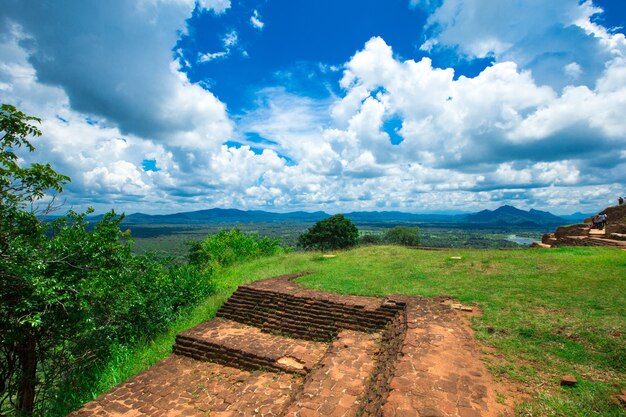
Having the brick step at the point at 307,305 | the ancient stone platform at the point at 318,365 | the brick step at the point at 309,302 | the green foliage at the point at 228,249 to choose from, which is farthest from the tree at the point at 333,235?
the ancient stone platform at the point at 318,365

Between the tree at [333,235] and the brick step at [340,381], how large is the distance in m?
26.3

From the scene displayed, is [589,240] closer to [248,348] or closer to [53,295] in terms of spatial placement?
[248,348]

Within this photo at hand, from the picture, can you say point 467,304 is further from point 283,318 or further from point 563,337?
point 283,318

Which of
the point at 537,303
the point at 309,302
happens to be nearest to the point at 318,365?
the point at 309,302

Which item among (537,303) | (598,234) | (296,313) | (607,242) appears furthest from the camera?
(598,234)

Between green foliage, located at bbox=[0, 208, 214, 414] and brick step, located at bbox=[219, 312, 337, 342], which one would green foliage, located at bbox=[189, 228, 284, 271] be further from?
brick step, located at bbox=[219, 312, 337, 342]

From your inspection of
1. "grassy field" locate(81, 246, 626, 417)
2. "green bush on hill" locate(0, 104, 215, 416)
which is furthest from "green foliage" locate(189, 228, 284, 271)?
"green bush on hill" locate(0, 104, 215, 416)

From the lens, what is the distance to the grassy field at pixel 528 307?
430cm

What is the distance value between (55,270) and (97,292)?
1.22m

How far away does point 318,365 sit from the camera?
6250 millimetres

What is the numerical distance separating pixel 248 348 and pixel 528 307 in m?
6.80

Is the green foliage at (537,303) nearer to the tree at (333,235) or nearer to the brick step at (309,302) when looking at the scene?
the brick step at (309,302)

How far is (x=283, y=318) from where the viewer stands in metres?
9.01

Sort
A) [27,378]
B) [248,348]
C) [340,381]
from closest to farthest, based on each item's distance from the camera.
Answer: [340,381] → [27,378] → [248,348]
